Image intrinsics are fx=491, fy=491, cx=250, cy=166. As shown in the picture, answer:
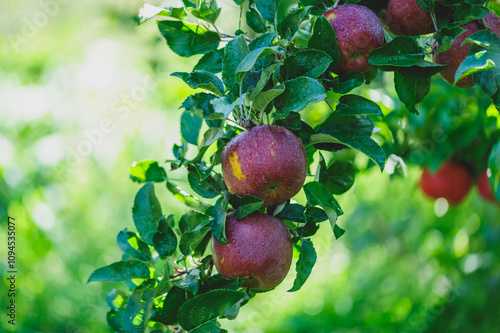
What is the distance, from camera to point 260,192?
20.9 inches

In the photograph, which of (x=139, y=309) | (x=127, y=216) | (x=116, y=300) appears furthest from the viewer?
(x=127, y=216)

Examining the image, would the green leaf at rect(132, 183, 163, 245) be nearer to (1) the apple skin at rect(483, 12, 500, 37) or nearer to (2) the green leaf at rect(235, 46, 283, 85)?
(2) the green leaf at rect(235, 46, 283, 85)

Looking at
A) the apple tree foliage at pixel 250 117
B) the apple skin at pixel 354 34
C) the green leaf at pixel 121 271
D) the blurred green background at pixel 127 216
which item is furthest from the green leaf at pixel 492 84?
the blurred green background at pixel 127 216

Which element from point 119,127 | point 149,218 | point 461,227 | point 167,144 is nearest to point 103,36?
point 119,127

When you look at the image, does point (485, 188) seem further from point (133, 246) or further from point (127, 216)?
point (127, 216)

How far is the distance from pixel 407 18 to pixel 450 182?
0.88 meters

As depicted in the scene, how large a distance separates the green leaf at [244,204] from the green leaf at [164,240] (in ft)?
0.28

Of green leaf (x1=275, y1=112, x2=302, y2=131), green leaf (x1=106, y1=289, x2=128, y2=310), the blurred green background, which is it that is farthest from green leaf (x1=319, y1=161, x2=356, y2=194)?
the blurred green background

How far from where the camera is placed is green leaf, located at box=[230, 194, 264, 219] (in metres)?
0.52

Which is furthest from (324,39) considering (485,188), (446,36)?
(485,188)

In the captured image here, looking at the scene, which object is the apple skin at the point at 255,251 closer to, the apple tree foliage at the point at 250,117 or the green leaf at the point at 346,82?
the apple tree foliage at the point at 250,117

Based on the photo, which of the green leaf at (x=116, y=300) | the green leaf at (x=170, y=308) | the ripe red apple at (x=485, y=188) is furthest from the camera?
the ripe red apple at (x=485, y=188)

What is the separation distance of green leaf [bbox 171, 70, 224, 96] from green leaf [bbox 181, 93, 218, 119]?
0.04 feet

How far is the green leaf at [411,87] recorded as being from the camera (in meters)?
0.59
